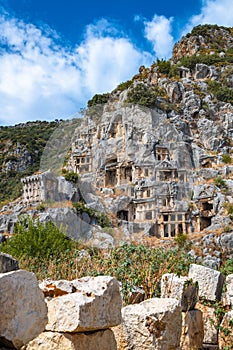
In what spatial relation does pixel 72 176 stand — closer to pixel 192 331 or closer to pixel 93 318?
pixel 192 331

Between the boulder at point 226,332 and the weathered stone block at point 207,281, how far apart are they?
847mm

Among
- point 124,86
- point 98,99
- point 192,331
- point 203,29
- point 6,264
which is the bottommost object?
point 192,331

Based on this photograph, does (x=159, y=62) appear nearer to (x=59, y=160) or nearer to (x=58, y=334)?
(x=59, y=160)

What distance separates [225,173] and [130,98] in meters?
14.5

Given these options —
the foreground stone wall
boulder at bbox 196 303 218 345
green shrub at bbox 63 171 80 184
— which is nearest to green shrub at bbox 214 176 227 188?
green shrub at bbox 63 171 80 184

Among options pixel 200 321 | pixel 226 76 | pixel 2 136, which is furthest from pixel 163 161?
pixel 2 136

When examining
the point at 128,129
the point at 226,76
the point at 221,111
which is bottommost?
the point at 128,129

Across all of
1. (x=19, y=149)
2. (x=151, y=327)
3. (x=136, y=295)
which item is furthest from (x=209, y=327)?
(x=19, y=149)

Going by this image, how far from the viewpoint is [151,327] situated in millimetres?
4738

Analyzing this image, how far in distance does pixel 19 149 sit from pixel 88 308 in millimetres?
60662

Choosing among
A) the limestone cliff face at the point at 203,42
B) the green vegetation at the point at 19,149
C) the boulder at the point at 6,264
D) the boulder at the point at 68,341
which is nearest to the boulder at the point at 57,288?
the boulder at the point at 68,341

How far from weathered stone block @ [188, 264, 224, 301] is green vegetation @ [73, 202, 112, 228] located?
25.1 m

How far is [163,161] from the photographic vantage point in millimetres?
34875

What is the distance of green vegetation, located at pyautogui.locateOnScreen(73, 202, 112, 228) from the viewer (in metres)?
32.1
